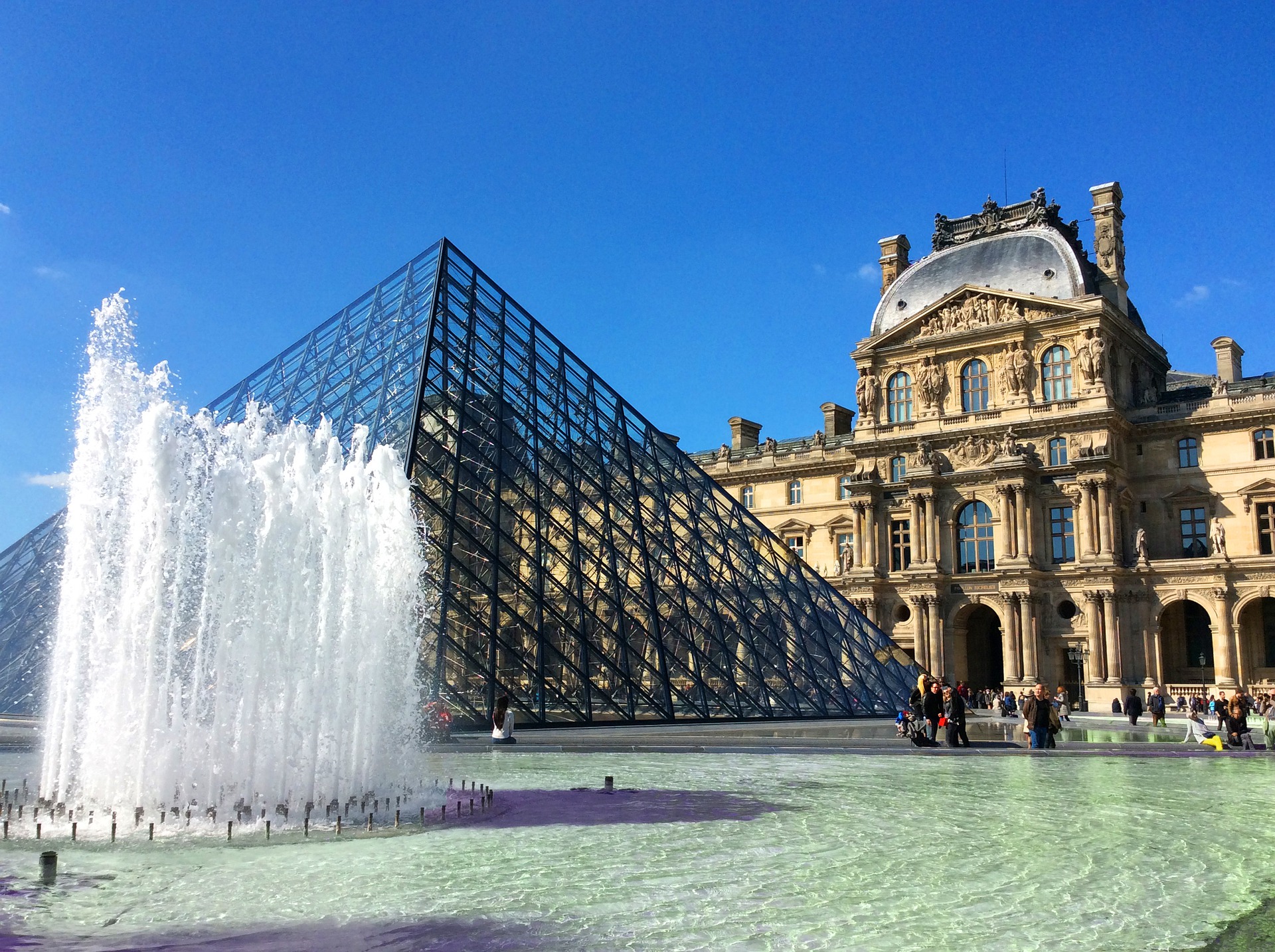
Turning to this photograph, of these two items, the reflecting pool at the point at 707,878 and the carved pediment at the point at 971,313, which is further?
the carved pediment at the point at 971,313

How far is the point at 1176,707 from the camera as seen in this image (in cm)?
3516

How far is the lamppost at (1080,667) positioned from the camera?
38781mm

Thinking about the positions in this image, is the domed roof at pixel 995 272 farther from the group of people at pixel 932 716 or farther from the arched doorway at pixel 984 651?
the group of people at pixel 932 716

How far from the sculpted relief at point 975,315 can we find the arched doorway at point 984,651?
10899 millimetres

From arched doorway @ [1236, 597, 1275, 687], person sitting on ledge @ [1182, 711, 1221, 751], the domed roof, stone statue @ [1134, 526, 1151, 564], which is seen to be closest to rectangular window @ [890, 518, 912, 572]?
the domed roof

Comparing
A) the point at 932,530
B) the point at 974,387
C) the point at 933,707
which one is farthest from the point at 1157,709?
the point at 974,387

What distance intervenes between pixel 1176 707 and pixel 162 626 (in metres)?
33.0

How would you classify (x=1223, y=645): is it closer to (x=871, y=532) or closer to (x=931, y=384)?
(x=871, y=532)

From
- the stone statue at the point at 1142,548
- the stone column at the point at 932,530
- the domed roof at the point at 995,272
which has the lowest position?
the stone statue at the point at 1142,548

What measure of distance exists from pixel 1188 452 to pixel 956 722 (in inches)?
1121

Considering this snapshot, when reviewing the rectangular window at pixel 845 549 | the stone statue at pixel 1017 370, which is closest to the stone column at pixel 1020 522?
the stone statue at pixel 1017 370

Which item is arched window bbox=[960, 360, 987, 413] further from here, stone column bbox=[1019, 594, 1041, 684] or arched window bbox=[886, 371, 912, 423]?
stone column bbox=[1019, 594, 1041, 684]

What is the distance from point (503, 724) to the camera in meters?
16.0

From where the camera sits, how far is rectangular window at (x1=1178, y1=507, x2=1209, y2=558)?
39094 millimetres
